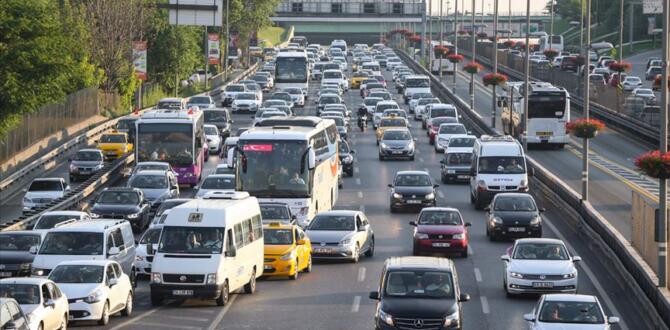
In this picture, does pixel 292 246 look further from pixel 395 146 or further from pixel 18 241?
pixel 395 146

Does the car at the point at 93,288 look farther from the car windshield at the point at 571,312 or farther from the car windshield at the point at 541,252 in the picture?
the car windshield at the point at 541,252

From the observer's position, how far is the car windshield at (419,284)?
29.3 metres

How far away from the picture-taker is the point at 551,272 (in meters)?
35.1

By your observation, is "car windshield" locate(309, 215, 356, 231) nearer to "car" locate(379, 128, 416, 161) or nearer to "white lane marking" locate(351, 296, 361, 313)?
"white lane marking" locate(351, 296, 361, 313)

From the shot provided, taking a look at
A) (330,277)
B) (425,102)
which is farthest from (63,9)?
(330,277)

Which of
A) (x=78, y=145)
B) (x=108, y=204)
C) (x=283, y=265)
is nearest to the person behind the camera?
(x=283, y=265)

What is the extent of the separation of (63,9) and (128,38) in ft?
24.1

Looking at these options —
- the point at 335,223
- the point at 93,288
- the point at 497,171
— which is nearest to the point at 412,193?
the point at 497,171

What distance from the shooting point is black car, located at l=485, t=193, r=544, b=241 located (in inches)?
1791

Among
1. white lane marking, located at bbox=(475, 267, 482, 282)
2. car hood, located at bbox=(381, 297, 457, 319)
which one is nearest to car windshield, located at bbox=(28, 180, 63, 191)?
white lane marking, located at bbox=(475, 267, 482, 282)

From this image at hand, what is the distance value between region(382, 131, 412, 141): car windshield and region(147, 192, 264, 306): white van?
36.4 metres

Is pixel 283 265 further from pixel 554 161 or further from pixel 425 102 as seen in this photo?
pixel 425 102

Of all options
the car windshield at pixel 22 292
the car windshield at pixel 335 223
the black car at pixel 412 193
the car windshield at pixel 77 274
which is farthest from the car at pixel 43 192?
the car windshield at pixel 22 292

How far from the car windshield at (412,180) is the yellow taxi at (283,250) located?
1489 centimetres
